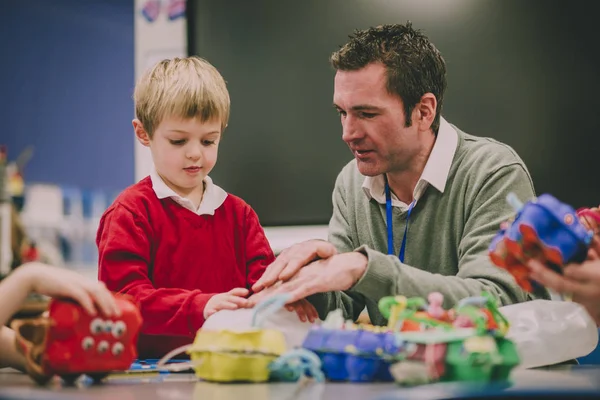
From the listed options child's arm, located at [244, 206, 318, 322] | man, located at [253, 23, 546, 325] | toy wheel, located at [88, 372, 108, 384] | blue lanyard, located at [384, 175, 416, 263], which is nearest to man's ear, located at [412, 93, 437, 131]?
man, located at [253, 23, 546, 325]

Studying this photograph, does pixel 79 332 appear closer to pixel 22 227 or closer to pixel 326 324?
pixel 326 324

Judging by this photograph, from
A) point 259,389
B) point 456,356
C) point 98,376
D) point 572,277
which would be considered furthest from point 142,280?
point 572,277

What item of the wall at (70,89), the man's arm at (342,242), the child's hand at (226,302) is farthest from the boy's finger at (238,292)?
the wall at (70,89)

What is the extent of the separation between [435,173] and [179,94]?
0.62 m

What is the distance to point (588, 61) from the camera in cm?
260

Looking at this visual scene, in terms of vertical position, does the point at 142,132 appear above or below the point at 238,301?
above

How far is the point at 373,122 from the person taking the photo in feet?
6.20

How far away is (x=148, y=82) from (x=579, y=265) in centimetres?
99

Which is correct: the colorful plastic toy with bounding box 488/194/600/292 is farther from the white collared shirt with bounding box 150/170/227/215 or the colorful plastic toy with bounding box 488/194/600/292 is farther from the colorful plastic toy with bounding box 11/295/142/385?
the white collared shirt with bounding box 150/170/227/215

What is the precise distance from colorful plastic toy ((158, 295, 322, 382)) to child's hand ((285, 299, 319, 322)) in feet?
0.79

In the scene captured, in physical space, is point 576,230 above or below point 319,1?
below

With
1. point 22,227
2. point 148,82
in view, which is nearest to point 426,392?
point 148,82

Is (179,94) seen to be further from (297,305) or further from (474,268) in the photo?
(474,268)

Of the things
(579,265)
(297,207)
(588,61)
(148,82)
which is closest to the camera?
(579,265)
